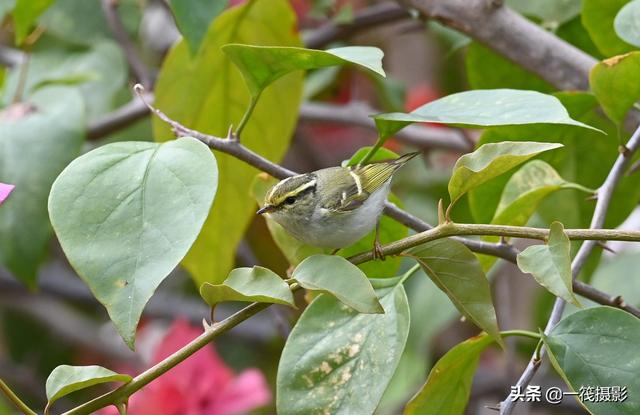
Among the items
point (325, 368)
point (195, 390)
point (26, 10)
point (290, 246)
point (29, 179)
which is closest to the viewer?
point (325, 368)

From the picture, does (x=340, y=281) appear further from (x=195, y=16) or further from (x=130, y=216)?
(x=195, y=16)

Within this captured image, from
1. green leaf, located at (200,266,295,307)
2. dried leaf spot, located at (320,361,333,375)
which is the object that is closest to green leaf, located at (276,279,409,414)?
dried leaf spot, located at (320,361,333,375)

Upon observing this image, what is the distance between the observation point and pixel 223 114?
4.49 ft

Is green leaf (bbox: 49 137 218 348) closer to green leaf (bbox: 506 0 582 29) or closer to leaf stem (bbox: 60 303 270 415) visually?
leaf stem (bbox: 60 303 270 415)

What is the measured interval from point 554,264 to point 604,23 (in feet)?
1.64

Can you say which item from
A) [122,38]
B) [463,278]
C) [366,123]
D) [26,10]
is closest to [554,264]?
[463,278]

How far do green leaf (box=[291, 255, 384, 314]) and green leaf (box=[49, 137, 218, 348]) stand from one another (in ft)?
0.31

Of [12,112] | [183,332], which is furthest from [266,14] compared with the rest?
[183,332]

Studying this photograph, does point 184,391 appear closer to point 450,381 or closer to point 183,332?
point 183,332

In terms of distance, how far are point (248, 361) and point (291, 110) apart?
99 centimetres

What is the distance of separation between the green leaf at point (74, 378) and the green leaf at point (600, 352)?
37 cm

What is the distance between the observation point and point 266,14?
4.72 ft

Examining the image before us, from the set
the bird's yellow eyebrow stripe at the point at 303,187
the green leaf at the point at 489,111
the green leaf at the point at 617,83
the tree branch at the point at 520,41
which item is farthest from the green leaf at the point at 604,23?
the bird's yellow eyebrow stripe at the point at 303,187

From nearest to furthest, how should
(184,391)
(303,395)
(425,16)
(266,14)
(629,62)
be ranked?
1. (303,395)
2. (629,62)
3. (425,16)
4. (266,14)
5. (184,391)
